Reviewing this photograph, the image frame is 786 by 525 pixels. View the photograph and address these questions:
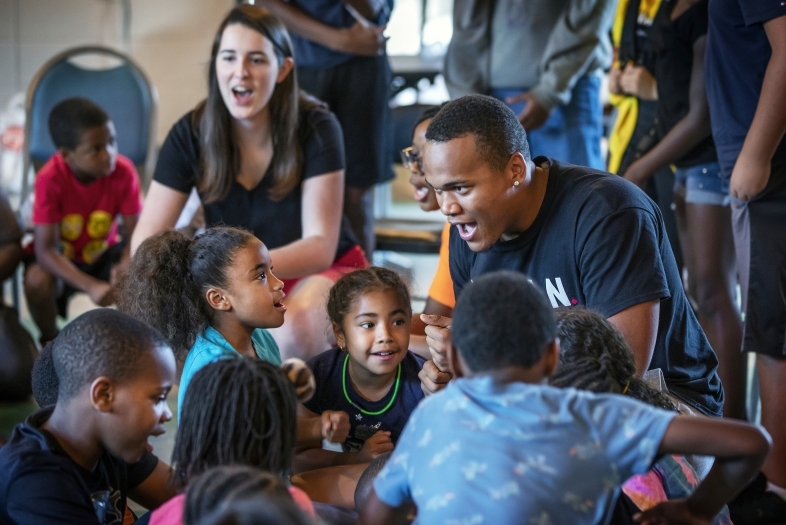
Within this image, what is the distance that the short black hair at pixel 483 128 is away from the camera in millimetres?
1866

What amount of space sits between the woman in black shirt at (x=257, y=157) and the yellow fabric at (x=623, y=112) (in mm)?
1109

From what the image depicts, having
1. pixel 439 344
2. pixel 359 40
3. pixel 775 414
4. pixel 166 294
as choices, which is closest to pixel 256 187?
pixel 166 294

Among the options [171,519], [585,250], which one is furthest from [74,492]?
[585,250]

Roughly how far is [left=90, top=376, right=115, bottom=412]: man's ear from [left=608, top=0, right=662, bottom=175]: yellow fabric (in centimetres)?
222

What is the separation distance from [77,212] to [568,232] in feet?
7.64

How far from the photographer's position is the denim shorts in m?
2.79

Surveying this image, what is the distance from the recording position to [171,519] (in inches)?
51.4

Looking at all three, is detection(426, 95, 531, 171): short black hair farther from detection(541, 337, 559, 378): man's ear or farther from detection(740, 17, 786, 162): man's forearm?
detection(740, 17, 786, 162): man's forearm

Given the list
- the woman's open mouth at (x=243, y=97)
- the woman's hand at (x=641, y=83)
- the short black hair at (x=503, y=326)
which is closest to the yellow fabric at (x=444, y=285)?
the woman's open mouth at (x=243, y=97)

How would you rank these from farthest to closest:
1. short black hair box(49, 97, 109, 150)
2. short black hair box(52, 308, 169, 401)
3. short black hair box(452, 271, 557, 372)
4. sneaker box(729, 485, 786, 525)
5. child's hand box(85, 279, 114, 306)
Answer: short black hair box(49, 97, 109, 150) < child's hand box(85, 279, 114, 306) < sneaker box(729, 485, 786, 525) < short black hair box(52, 308, 169, 401) < short black hair box(452, 271, 557, 372)

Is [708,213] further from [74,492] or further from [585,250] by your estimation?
[74,492]

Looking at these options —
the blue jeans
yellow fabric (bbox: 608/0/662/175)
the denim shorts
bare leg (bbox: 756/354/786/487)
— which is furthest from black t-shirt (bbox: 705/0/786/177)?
the blue jeans

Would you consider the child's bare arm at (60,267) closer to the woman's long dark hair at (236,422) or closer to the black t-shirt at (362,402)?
the black t-shirt at (362,402)

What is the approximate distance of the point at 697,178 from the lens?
9.47 ft
